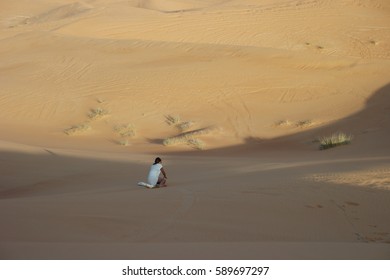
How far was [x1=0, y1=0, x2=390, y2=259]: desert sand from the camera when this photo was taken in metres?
5.72

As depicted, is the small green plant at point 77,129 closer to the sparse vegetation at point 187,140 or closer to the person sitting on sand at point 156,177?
the sparse vegetation at point 187,140

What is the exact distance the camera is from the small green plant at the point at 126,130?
17266 mm

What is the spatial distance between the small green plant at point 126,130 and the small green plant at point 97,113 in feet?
3.84

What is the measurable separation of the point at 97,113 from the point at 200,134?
4.09 metres

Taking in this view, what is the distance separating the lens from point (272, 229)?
5.95 metres

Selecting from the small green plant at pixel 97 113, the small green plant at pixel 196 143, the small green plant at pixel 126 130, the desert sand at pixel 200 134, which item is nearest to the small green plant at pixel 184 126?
the desert sand at pixel 200 134

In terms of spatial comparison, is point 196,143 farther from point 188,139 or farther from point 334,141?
point 334,141

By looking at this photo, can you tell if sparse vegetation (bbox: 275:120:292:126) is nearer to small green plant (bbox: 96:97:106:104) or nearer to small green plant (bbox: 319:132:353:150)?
small green plant (bbox: 319:132:353:150)

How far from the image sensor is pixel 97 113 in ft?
61.4

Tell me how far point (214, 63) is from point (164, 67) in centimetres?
220

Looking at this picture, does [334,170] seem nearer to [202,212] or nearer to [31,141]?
[202,212]

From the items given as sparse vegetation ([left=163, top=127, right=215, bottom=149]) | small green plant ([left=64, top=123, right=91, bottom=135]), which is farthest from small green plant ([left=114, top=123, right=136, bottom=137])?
sparse vegetation ([left=163, top=127, right=215, bottom=149])

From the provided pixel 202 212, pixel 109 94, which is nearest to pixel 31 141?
pixel 109 94

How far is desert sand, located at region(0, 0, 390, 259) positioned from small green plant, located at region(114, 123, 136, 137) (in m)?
0.07
